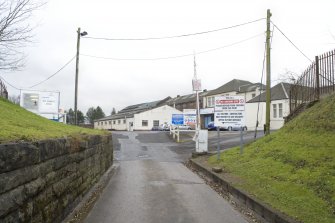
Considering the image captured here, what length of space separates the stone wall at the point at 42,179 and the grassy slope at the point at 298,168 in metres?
4.15

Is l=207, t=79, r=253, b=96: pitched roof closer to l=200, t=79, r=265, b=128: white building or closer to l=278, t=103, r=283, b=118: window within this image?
l=200, t=79, r=265, b=128: white building

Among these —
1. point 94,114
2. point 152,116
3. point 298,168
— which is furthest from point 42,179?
point 94,114

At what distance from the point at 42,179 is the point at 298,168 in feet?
→ 21.8

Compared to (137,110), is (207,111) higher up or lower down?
lower down

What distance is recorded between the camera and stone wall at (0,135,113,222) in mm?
4457

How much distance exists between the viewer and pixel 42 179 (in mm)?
5691

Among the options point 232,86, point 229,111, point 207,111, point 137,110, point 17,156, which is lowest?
point 17,156

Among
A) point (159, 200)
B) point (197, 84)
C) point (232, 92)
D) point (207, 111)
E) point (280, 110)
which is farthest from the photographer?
point (207, 111)

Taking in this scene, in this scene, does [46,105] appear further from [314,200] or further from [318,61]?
[314,200]

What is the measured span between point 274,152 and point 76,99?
17435mm

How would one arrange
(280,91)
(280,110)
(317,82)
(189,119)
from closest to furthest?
(317,82) < (189,119) < (280,110) < (280,91)

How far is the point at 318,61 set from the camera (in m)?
15.0

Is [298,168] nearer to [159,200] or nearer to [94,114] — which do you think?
[159,200]

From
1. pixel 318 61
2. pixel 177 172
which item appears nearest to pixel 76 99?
pixel 177 172
